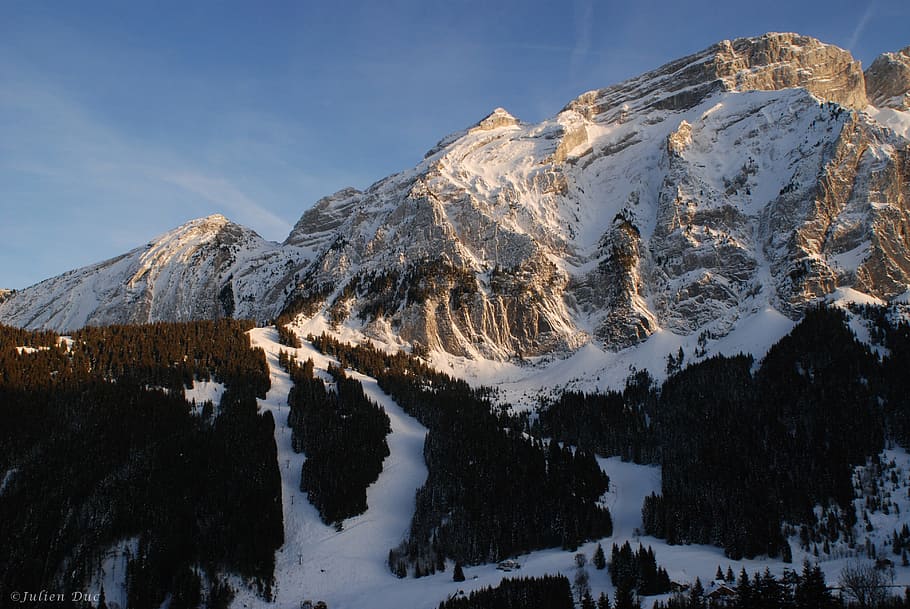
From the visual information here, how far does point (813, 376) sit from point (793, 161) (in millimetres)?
90246

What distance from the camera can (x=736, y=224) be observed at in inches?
7741

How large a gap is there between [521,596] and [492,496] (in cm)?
2883

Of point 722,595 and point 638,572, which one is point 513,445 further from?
point 722,595

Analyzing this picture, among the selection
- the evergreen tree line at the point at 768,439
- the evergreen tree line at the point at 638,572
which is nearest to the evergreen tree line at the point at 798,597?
the evergreen tree line at the point at 638,572

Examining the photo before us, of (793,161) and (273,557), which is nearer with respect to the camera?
(273,557)

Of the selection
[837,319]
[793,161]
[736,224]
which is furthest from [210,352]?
[793,161]

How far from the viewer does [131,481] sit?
98.7 m

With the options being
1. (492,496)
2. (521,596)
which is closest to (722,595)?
(521,596)

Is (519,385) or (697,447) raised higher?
(519,385)

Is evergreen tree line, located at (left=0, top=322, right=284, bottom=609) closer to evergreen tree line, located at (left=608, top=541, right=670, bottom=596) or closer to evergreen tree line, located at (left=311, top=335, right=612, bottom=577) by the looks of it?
evergreen tree line, located at (left=311, top=335, right=612, bottom=577)

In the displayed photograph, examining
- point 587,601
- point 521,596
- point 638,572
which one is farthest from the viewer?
point 638,572

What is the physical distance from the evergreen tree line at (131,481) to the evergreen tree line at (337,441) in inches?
248

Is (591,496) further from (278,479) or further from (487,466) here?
(278,479)

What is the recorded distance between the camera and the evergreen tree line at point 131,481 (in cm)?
8644
